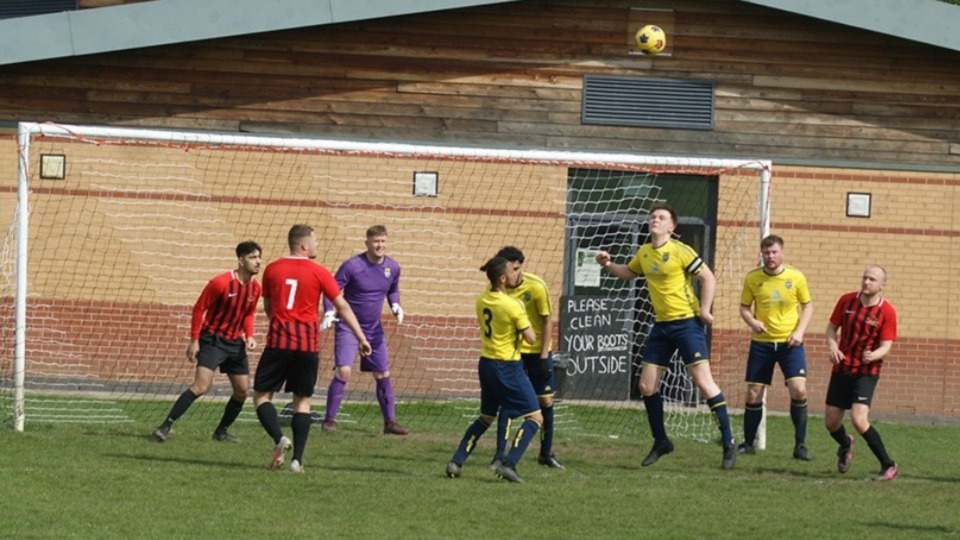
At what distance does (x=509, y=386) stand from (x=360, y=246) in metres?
8.03

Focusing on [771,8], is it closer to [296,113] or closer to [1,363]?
[296,113]

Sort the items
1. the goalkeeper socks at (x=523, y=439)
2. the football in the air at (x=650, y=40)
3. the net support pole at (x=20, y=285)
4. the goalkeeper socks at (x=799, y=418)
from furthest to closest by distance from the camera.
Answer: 1. the football in the air at (x=650, y=40)
2. the goalkeeper socks at (x=799, y=418)
3. the net support pole at (x=20, y=285)
4. the goalkeeper socks at (x=523, y=439)

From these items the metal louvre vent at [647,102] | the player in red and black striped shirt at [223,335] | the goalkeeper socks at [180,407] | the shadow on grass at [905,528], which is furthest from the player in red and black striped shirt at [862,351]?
the metal louvre vent at [647,102]

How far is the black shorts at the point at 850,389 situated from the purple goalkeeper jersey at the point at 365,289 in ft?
14.2

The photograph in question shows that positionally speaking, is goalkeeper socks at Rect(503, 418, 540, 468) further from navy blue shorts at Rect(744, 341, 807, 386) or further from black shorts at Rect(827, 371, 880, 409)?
navy blue shorts at Rect(744, 341, 807, 386)

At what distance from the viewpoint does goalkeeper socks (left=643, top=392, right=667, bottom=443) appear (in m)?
12.5

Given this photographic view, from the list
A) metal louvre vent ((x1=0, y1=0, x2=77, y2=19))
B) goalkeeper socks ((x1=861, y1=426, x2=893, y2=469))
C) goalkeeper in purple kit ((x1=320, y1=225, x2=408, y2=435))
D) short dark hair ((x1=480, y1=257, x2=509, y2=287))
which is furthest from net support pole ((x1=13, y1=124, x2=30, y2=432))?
metal louvre vent ((x1=0, y1=0, x2=77, y2=19))

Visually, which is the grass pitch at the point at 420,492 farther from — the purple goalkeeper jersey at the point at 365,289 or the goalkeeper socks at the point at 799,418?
the purple goalkeeper jersey at the point at 365,289

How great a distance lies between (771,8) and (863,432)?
838 cm

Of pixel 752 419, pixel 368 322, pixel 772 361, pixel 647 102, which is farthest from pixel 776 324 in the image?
pixel 647 102

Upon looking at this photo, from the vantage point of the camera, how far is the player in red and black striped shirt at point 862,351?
39.2 ft

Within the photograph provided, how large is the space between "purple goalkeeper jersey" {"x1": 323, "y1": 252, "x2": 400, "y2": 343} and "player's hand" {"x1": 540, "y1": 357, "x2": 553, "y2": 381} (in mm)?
2539

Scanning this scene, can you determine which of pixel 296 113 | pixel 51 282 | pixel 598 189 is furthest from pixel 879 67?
pixel 51 282

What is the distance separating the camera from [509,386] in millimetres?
11148
